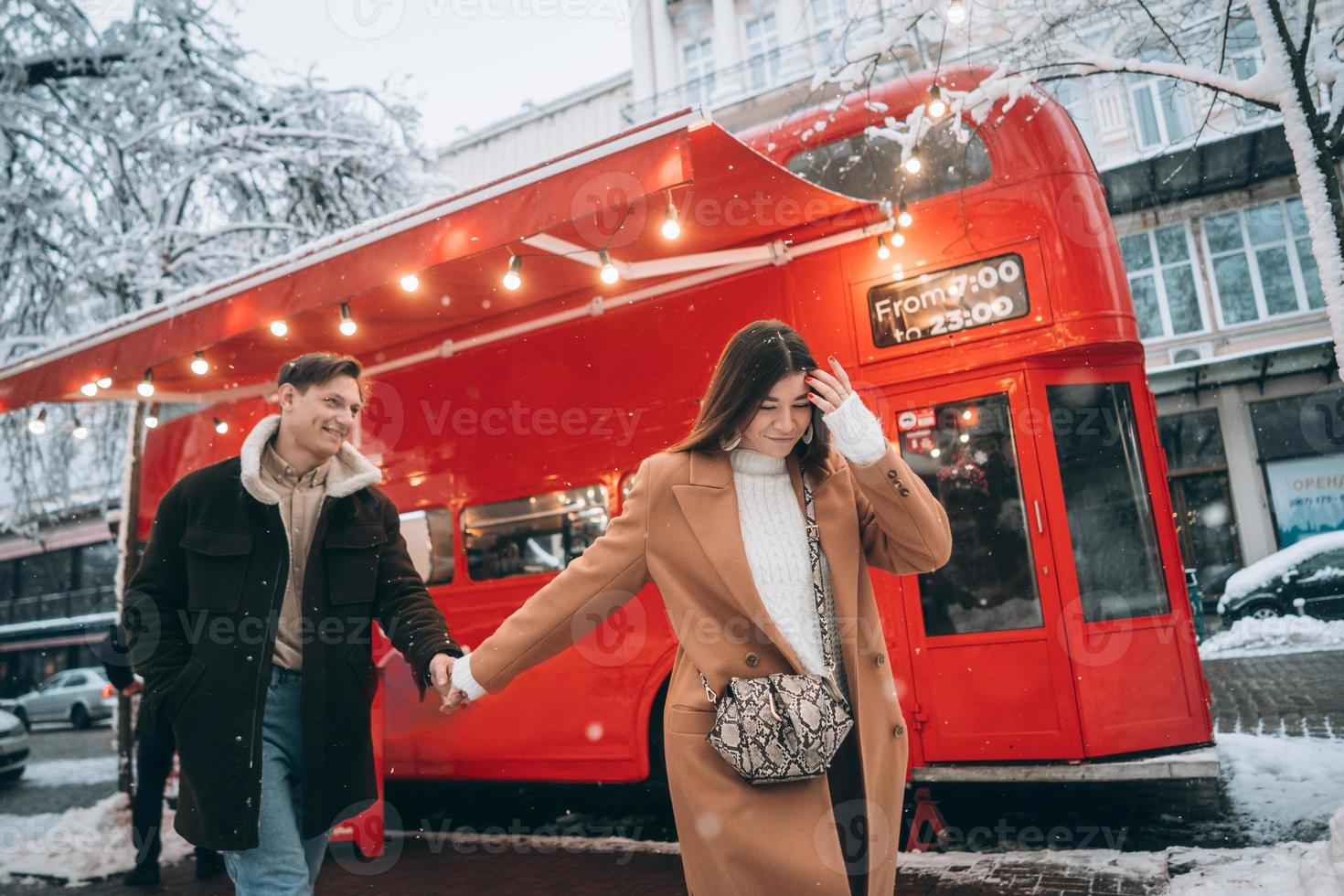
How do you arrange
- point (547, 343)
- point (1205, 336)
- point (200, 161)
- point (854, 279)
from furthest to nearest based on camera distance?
point (1205, 336) → point (200, 161) → point (547, 343) → point (854, 279)

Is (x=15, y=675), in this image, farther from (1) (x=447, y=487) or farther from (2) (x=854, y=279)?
(2) (x=854, y=279)

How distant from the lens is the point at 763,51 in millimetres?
18375

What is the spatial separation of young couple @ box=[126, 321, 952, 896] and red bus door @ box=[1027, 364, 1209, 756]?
8.55 feet

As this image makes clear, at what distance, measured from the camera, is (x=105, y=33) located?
9406mm

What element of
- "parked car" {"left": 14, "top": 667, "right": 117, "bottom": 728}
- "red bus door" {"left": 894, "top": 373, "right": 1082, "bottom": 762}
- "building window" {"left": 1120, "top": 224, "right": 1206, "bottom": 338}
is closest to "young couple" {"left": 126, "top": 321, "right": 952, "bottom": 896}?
"red bus door" {"left": 894, "top": 373, "right": 1082, "bottom": 762}

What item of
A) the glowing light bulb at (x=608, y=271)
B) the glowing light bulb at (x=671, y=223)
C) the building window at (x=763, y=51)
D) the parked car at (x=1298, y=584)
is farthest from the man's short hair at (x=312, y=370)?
the building window at (x=763, y=51)

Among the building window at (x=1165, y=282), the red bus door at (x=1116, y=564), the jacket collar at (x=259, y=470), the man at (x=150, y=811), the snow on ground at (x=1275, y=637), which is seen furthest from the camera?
the building window at (x=1165, y=282)

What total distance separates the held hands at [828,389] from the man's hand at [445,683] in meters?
1.24

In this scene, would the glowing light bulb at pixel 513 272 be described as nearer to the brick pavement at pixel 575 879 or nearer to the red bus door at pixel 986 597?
the red bus door at pixel 986 597

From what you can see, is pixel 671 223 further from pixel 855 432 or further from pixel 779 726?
pixel 779 726

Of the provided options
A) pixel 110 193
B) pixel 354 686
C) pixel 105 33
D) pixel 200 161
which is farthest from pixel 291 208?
pixel 354 686

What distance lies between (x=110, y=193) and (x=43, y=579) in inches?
944

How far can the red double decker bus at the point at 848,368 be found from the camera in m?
4.40

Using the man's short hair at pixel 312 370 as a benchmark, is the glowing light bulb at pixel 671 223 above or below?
above
